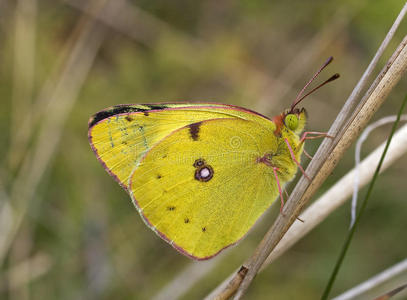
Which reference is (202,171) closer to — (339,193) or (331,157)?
(339,193)

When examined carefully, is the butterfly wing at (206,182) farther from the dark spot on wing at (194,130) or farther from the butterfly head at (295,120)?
the butterfly head at (295,120)

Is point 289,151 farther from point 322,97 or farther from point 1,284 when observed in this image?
point 1,284

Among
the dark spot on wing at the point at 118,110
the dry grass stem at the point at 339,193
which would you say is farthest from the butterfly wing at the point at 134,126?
the dry grass stem at the point at 339,193

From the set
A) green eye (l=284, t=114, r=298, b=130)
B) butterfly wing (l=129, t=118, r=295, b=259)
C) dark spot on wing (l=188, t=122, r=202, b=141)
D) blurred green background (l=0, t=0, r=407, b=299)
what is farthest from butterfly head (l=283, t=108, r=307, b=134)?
dark spot on wing (l=188, t=122, r=202, b=141)

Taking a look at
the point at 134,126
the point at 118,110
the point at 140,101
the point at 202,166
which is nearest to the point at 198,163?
the point at 202,166

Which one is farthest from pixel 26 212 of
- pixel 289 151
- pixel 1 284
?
pixel 289 151
